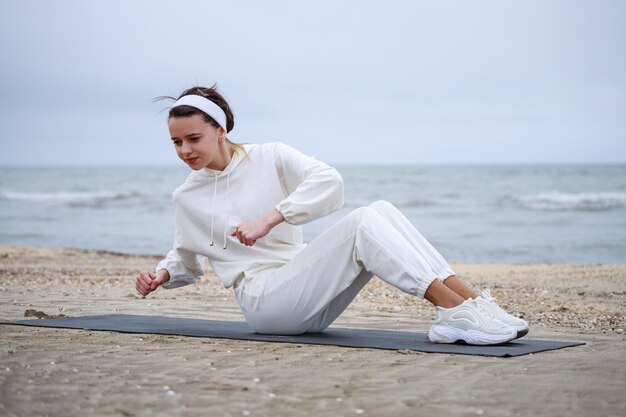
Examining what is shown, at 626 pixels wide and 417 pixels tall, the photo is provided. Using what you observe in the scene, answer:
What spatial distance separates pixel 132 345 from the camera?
473 centimetres

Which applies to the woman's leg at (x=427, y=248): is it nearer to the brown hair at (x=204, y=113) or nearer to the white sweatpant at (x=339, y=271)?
the white sweatpant at (x=339, y=271)

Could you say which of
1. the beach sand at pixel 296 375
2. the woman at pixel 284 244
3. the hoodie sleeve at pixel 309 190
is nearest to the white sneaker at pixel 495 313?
the woman at pixel 284 244

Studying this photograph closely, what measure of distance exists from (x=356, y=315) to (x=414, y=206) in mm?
25053

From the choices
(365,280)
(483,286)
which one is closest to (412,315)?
(365,280)

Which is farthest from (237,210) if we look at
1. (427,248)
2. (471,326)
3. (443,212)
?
(443,212)

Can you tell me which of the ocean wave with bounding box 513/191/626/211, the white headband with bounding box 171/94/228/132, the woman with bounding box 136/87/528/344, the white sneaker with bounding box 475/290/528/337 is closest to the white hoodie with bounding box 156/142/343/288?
the woman with bounding box 136/87/528/344

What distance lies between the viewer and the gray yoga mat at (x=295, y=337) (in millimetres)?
4520

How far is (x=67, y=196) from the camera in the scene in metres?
38.3

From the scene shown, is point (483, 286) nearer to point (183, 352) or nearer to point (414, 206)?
point (183, 352)

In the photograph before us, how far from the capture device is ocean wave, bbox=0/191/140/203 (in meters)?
36.3

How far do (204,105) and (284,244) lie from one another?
0.89 metres

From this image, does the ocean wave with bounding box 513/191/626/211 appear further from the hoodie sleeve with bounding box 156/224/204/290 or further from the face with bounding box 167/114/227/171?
the face with bounding box 167/114/227/171

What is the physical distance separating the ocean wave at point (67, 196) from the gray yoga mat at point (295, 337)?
3028 cm

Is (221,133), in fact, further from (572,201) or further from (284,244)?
(572,201)
